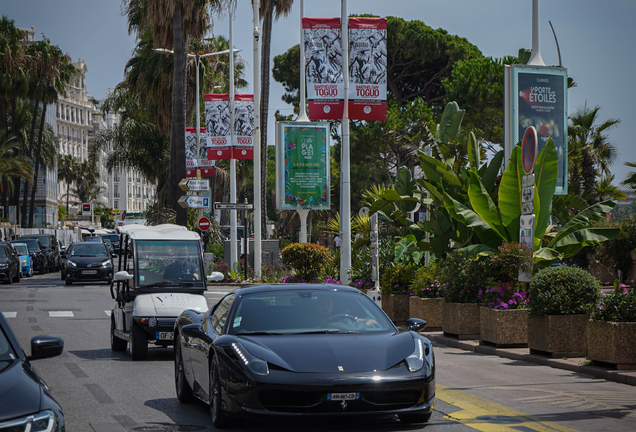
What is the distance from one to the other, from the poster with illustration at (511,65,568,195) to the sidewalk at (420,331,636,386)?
169 inches

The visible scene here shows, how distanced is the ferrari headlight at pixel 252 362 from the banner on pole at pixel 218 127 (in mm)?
28274

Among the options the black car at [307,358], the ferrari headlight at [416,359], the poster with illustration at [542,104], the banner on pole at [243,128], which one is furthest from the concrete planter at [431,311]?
the banner on pole at [243,128]

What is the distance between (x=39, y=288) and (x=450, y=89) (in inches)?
1067

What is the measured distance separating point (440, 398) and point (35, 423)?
572 centimetres

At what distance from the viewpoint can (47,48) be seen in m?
65.3

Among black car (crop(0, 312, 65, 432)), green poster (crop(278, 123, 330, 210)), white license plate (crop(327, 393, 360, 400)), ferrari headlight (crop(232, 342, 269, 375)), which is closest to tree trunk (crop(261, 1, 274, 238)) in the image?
green poster (crop(278, 123, 330, 210))

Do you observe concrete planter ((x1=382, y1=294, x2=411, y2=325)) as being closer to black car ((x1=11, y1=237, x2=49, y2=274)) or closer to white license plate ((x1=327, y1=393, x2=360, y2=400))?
white license plate ((x1=327, y1=393, x2=360, y2=400))

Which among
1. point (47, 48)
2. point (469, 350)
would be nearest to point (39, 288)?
point (469, 350)

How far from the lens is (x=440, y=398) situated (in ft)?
29.9

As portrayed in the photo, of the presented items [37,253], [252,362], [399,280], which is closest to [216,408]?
[252,362]

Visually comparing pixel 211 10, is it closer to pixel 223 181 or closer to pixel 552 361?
pixel 223 181

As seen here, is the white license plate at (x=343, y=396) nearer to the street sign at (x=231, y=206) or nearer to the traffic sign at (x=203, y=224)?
the street sign at (x=231, y=206)

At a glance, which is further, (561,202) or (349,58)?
(349,58)

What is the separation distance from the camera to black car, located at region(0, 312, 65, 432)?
414 cm
